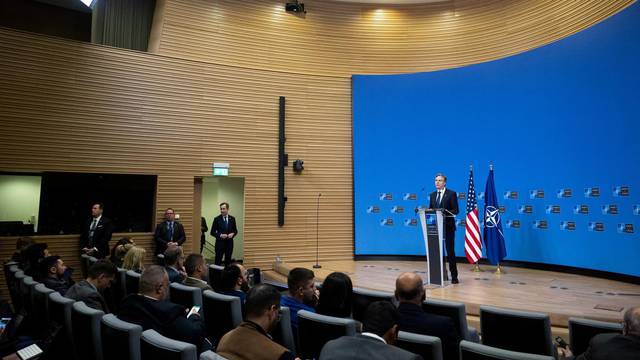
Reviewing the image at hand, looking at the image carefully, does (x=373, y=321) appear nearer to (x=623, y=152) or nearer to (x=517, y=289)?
(x=517, y=289)

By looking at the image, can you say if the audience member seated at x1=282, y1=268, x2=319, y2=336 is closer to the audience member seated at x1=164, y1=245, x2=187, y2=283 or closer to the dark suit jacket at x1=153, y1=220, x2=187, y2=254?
the audience member seated at x1=164, y1=245, x2=187, y2=283

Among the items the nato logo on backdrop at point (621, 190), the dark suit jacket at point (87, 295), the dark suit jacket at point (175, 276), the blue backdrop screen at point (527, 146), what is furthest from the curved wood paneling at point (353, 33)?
the dark suit jacket at point (87, 295)

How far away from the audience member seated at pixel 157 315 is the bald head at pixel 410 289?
1290 millimetres

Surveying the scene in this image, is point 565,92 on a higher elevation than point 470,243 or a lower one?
higher

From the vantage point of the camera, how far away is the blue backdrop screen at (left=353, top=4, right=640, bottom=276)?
248 inches

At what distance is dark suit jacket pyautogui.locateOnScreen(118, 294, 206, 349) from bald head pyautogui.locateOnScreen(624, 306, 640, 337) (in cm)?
233

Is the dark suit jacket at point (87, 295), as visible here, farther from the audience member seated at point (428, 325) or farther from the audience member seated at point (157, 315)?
the audience member seated at point (428, 325)

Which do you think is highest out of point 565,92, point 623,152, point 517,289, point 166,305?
point 565,92

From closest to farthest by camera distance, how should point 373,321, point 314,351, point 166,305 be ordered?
point 373,321
point 314,351
point 166,305

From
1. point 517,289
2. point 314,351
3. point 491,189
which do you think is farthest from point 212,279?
point 491,189

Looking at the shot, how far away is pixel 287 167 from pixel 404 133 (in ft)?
8.76

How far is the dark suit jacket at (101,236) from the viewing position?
6789 millimetres

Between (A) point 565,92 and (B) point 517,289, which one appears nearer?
(B) point 517,289

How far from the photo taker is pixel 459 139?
8492 millimetres
